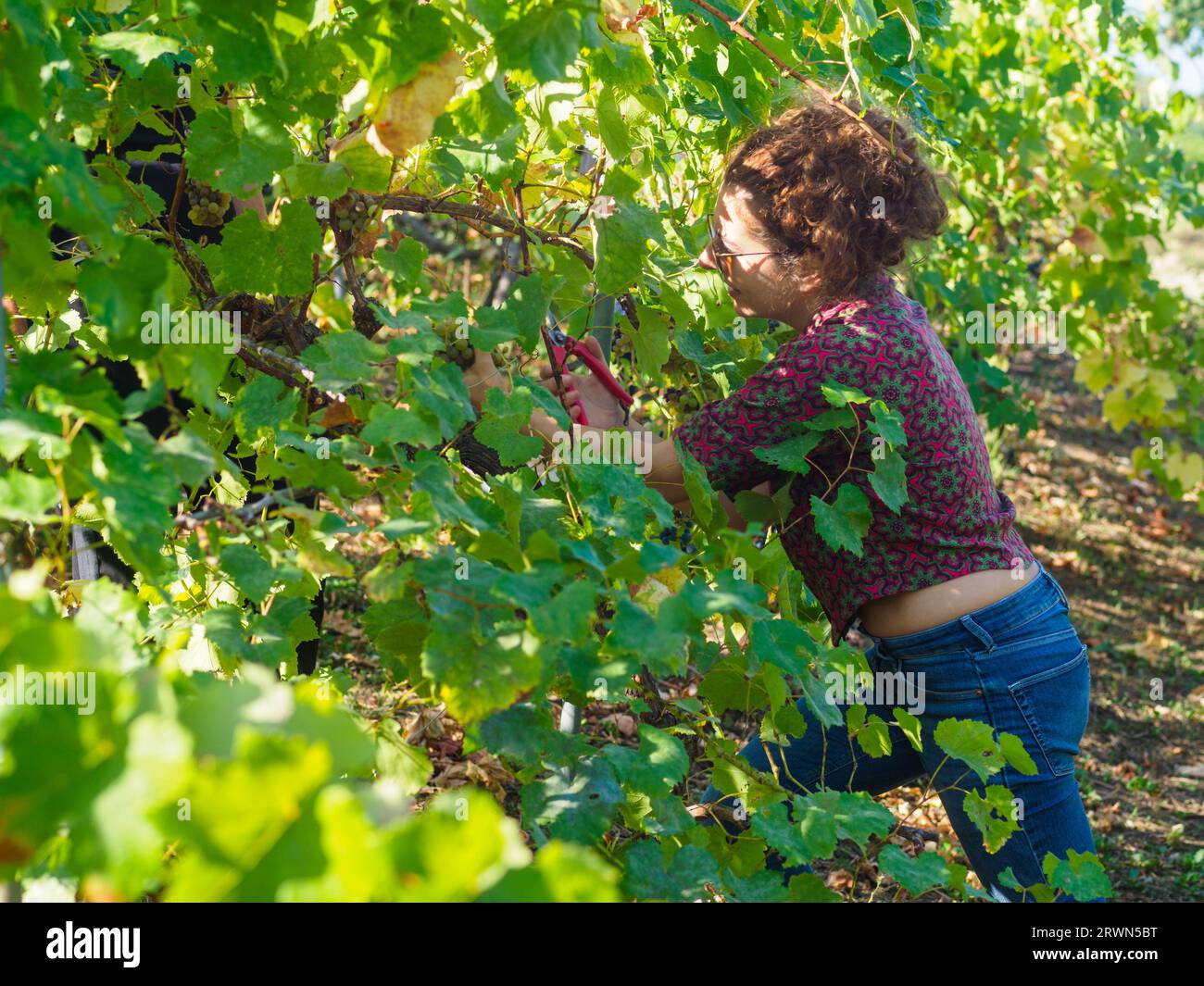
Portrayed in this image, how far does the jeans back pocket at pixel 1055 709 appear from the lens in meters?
1.92

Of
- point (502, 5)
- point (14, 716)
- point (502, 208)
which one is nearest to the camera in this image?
point (14, 716)

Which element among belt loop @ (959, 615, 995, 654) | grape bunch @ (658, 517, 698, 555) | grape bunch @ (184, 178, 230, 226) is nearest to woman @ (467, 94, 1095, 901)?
belt loop @ (959, 615, 995, 654)

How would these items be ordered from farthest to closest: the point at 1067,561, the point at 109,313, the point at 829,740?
the point at 1067,561, the point at 829,740, the point at 109,313

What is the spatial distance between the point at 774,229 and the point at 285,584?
1069 millimetres

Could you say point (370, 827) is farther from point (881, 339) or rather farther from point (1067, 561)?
point (1067, 561)

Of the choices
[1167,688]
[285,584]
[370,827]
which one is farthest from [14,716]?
[1167,688]

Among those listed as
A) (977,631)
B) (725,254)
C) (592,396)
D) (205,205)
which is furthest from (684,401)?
(205,205)

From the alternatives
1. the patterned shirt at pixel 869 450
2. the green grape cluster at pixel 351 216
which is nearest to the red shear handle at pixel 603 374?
the patterned shirt at pixel 869 450

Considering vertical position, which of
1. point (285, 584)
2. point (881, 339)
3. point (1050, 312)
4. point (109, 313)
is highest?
point (1050, 312)

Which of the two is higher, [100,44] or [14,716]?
[100,44]

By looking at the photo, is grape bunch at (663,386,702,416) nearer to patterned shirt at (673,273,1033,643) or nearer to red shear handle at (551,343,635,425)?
red shear handle at (551,343,635,425)

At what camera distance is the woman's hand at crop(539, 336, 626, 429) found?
199cm

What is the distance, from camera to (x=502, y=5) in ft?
3.66

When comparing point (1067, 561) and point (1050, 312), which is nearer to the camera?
point (1067, 561)
